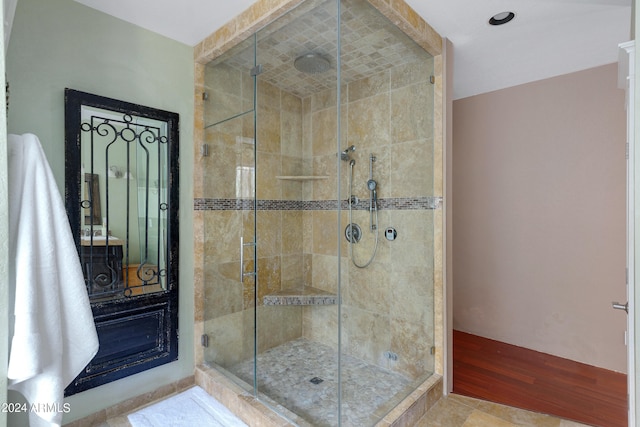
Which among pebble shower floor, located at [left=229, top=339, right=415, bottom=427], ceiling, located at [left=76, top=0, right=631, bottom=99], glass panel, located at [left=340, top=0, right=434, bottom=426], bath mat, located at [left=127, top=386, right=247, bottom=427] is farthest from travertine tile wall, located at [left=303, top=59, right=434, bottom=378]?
bath mat, located at [left=127, top=386, right=247, bottom=427]

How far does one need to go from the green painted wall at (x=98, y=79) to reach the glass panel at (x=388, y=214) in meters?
1.19

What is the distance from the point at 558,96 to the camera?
111 inches

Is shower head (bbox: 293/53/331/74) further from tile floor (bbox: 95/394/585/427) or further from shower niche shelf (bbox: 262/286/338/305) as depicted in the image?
tile floor (bbox: 95/394/585/427)

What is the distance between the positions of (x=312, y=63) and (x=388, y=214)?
126 cm

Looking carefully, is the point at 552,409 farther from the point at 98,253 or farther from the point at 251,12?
the point at 251,12

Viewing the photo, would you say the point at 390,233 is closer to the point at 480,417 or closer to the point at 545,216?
the point at 480,417

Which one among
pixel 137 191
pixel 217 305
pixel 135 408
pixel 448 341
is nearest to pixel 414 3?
pixel 137 191

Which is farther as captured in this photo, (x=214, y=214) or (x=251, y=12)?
(x=214, y=214)

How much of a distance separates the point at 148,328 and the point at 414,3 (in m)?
2.72

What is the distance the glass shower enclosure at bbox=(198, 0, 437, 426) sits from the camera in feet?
7.18

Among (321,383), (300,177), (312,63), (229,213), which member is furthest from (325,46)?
(321,383)

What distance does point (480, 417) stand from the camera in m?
1.96

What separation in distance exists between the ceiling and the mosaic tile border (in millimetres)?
1190

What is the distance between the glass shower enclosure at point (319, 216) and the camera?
219cm
